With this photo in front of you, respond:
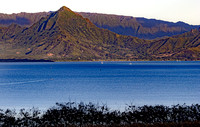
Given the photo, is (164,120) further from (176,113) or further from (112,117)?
(112,117)

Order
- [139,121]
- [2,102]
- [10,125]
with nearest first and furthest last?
[10,125] → [139,121] → [2,102]

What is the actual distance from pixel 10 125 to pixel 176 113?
1336 centimetres

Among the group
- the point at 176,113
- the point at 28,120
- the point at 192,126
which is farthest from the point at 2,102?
the point at 192,126

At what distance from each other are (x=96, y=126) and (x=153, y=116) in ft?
17.9

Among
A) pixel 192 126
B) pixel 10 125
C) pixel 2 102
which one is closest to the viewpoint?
pixel 192 126

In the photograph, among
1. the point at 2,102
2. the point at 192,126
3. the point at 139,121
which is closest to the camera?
the point at 192,126

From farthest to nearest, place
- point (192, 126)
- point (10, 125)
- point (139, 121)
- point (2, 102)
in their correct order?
1. point (2, 102)
2. point (139, 121)
3. point (10, 125)
4. point (192, 126)

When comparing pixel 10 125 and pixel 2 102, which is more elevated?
pixel 2 102

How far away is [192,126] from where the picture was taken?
26.0 metres

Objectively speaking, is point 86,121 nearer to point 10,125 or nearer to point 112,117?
point 112,117

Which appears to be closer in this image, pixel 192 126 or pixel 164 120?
pixel 192 126

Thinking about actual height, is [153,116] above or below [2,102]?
below

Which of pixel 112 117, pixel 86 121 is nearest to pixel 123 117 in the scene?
pixel 112 117

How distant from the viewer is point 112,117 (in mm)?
29953
